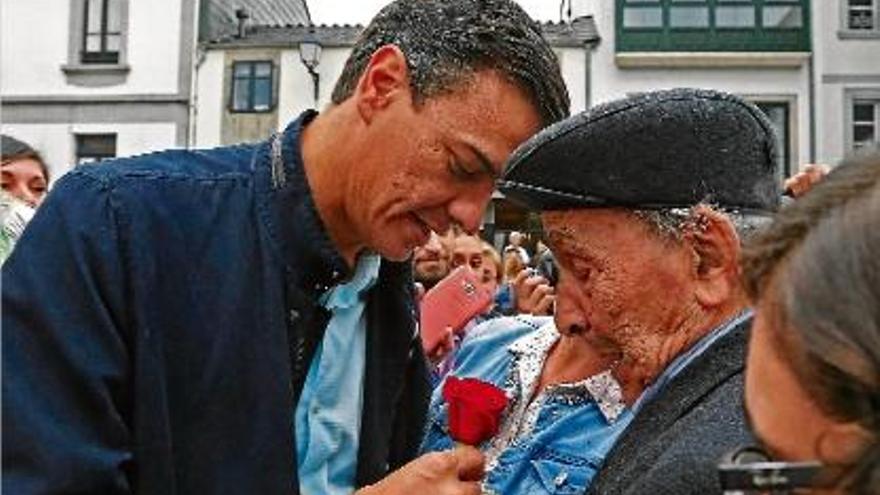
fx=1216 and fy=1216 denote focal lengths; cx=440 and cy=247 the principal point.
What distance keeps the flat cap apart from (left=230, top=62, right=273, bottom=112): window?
18246 millimetres

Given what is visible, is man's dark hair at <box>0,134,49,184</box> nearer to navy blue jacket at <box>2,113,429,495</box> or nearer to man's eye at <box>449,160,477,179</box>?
navy blue jacket at <box>2,113,429,495</box>

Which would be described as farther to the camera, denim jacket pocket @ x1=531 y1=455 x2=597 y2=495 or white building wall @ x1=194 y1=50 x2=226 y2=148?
white building wall @ x1=194 y1=50 x2=226 y2=148

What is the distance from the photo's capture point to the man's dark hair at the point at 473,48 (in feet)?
6.32

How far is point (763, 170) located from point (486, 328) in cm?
86

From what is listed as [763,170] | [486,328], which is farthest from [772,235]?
[486,328]

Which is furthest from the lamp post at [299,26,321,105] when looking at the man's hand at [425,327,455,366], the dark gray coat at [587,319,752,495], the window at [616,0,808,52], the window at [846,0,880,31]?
the dark gray coat at [587,319,752,495]

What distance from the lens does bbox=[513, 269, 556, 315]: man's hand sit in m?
3.94

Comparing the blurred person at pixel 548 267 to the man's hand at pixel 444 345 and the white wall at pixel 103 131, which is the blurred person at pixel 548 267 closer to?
the man's hand at pixel 444 345

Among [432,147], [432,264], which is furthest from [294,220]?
[432,264]

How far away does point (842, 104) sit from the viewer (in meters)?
19.2

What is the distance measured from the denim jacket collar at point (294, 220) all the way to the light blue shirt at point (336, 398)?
0.32ft

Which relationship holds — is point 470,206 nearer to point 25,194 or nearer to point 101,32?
point 25,194

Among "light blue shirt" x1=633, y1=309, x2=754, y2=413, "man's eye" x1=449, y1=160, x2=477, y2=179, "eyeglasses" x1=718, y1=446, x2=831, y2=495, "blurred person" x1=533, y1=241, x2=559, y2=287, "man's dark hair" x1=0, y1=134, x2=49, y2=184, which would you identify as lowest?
"eyeglasses" x1=718, y1=446, x2=831, y2=495

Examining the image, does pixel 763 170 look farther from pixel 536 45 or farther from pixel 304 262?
pixel 304 262
